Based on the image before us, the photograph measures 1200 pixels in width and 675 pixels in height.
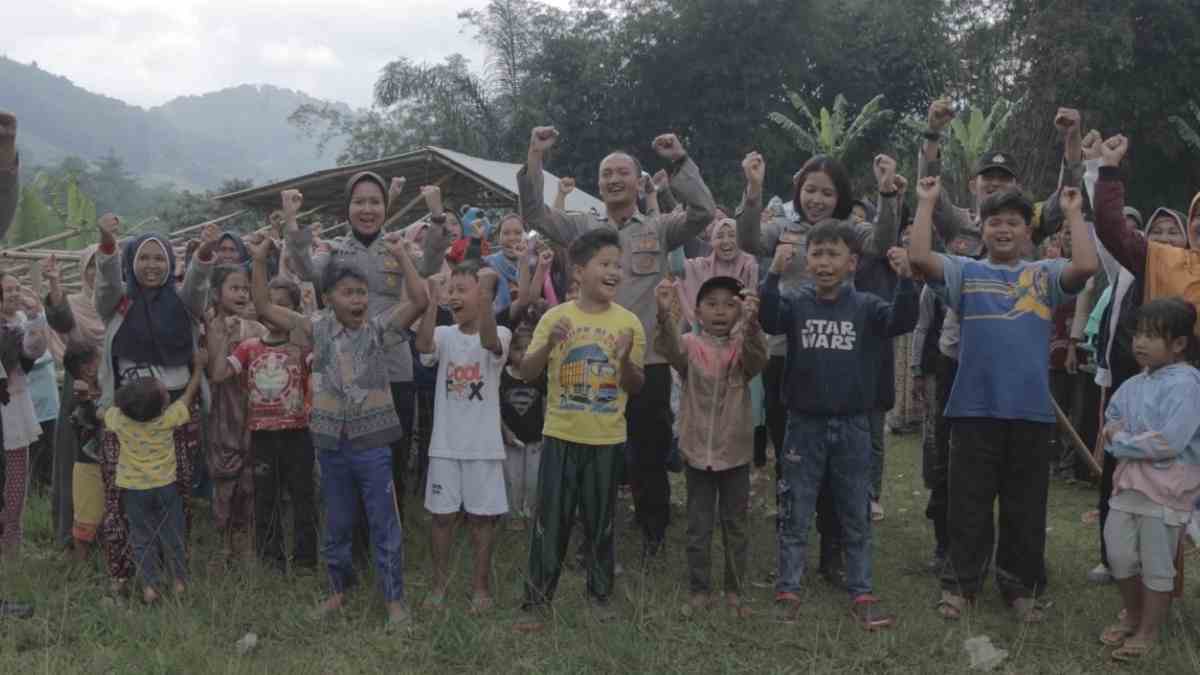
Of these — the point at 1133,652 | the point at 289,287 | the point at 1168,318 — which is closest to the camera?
the point at 1133,652

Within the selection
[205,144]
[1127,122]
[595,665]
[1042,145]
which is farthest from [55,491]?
[205,144]

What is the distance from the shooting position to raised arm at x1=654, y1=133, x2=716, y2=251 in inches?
182

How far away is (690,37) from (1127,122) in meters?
13.4

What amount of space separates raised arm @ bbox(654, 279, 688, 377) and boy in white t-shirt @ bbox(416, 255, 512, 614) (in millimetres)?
752

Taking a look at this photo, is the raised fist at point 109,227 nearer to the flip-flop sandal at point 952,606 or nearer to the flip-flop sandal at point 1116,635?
the flip-flop sandal at point 952,606

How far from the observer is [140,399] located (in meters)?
4.33

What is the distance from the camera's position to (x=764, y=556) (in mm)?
5129

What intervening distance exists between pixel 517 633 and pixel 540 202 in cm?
204

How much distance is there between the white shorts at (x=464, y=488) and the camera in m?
4.32

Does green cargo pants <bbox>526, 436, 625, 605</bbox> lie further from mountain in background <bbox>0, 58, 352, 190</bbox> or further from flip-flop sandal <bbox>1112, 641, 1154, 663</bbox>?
mountain in background <bbox>0, 58, 352, 190</bbox>

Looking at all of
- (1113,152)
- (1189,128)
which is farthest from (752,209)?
(1189,128)

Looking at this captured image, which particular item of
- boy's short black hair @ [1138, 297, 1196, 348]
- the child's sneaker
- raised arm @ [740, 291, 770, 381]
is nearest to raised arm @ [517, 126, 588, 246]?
raised arm @ [740, 291, 770, 381]

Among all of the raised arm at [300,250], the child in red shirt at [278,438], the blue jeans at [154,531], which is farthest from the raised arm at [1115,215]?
the blue jeans at [154,531]

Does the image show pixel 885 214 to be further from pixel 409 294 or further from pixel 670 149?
pixel 409 294
